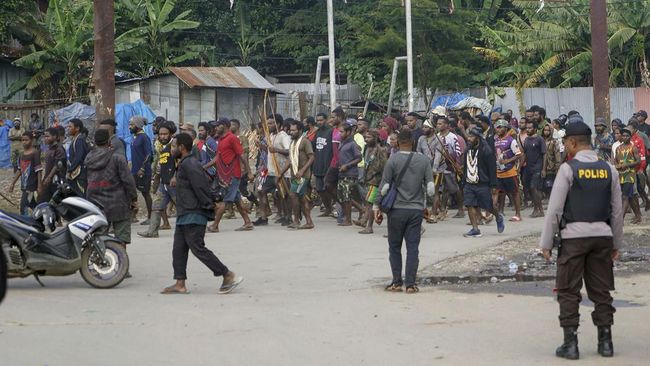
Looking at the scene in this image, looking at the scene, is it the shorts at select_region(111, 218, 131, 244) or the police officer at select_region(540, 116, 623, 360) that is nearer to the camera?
the police officer at select_region(540, 116, 623, 360)

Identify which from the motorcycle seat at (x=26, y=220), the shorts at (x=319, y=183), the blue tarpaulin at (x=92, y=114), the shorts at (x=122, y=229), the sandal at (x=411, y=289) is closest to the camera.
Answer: the sandal at (x=411, y=289)

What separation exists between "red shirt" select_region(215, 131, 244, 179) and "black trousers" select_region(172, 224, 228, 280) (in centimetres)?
574

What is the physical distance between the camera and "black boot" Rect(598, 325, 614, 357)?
293 inches

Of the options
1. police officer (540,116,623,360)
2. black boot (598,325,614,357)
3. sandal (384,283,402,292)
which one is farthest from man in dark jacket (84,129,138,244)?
black boot (598,325,614,357)

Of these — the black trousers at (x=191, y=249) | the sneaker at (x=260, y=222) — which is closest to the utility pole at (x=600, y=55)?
the sneaker at (x=260, y=222)

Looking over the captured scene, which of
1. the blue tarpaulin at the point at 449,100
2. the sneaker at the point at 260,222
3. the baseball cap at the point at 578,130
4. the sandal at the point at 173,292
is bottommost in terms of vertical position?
the sandal at the point at 173,292

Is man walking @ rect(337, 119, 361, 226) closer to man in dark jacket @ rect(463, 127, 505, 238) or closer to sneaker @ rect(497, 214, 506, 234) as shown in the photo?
man in dark jacket @ rect(463, 127, 505, 238)

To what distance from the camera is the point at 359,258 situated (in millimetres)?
13109

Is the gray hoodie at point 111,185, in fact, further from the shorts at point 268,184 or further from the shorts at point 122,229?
the shorts at point 268,184

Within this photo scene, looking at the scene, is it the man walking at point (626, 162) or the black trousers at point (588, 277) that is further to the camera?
the man walking at point (626, 162)

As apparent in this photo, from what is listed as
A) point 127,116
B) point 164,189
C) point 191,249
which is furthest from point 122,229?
point 127,116

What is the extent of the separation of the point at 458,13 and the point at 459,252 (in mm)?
24035

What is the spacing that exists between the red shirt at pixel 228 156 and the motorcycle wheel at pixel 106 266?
5.36 metres

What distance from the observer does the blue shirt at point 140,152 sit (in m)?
16.5
